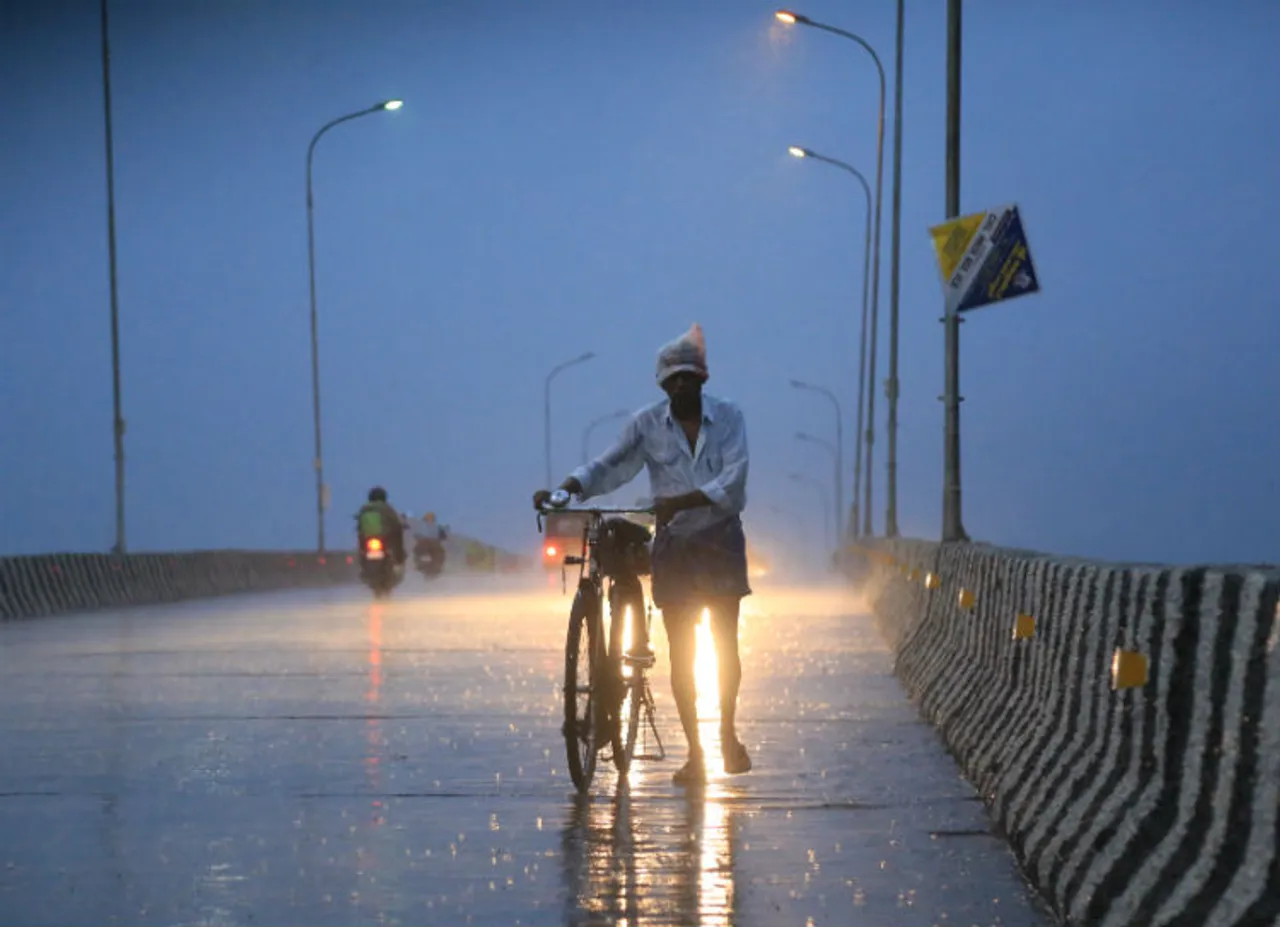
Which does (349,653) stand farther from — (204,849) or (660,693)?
(204,849)

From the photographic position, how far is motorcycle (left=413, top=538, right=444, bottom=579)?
48156 millimetres

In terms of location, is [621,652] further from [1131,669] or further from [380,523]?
[380,523]

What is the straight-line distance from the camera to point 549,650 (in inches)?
787

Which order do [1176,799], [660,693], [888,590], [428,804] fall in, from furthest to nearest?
[888,590] < [660,693] < [428,804] < [1176,799]

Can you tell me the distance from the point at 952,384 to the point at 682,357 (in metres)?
10.1

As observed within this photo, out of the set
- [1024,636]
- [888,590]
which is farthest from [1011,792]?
[888,590]

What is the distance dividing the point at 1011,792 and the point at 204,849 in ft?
9.65

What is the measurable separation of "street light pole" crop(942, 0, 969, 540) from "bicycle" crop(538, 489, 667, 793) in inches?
343

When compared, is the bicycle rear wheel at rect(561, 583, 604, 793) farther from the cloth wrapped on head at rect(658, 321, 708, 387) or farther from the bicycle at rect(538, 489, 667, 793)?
the cloth wrapped on head at rect(658, 321, 708, 387)

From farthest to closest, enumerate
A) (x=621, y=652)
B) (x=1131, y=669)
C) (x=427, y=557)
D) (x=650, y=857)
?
(x=427, y=557), (x=621, y=652), (x=650, y=857), (x=1131, y=669)

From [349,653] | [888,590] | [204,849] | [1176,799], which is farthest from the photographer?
[888,590]

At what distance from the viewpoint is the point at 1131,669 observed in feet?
22.4

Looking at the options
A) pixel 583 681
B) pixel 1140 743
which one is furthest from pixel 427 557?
pixel 1140 743

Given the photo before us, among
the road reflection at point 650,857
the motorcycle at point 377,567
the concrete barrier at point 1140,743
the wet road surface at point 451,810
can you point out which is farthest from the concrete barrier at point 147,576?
the concrete barrier at point 1140,743
